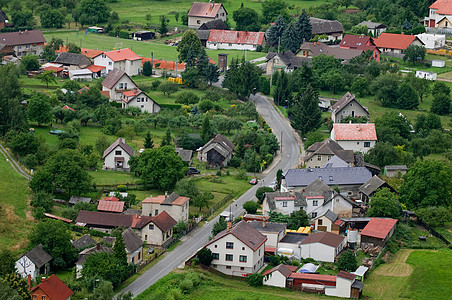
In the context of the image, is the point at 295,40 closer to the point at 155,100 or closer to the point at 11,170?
the point at 155,100

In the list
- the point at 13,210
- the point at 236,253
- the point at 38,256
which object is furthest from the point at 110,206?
the point at 236,253

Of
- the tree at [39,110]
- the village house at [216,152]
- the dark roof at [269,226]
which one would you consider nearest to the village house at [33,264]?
the dark roof at [269,226]

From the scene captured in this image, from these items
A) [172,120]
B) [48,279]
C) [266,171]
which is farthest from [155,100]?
[48,279]

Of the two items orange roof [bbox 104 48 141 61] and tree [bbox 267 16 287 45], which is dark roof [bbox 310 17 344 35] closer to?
tree [bbox 267 16 287 45]

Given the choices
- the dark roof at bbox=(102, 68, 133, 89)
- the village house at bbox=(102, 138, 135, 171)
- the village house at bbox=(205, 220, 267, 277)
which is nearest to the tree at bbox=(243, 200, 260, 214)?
the village house at bbox=(205, 220, 267, 277)

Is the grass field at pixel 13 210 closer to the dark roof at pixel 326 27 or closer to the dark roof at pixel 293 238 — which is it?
the dark roof at pixel 293 238
